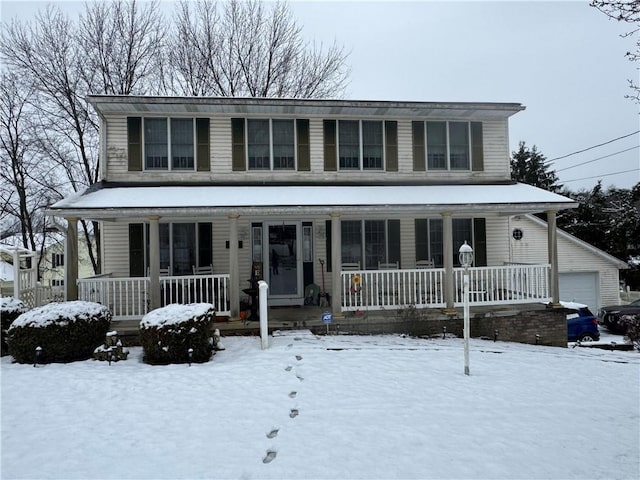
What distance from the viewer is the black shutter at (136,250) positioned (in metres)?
10.9

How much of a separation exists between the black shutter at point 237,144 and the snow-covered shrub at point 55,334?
5.38 meters

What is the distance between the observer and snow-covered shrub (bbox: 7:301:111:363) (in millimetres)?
7086

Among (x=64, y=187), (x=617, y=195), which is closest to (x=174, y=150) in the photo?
(x=64, y=187)

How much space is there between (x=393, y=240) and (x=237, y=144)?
5216 mm

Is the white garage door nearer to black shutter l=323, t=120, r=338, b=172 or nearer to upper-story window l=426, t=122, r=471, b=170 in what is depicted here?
upper-story window l=426, t=122, r=471, b=170

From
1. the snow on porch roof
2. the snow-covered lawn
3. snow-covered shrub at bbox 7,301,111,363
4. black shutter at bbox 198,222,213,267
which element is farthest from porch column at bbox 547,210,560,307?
snow-covered shrub at bbox 7,301,111,363

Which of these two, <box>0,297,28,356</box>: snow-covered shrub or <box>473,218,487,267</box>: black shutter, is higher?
<box>473,218,487,267</box>: black shutter

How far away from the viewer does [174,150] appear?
436 inches

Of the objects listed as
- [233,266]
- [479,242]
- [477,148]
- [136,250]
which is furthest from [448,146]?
[136,250]

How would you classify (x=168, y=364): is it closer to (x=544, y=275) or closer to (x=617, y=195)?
(x=544, y=275)

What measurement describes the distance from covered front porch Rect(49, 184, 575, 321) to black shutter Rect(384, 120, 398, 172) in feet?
2.87

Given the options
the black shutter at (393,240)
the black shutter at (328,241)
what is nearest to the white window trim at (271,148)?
the black shutter at (328,241)

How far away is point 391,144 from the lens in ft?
38.8

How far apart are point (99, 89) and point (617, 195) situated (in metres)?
29.6
